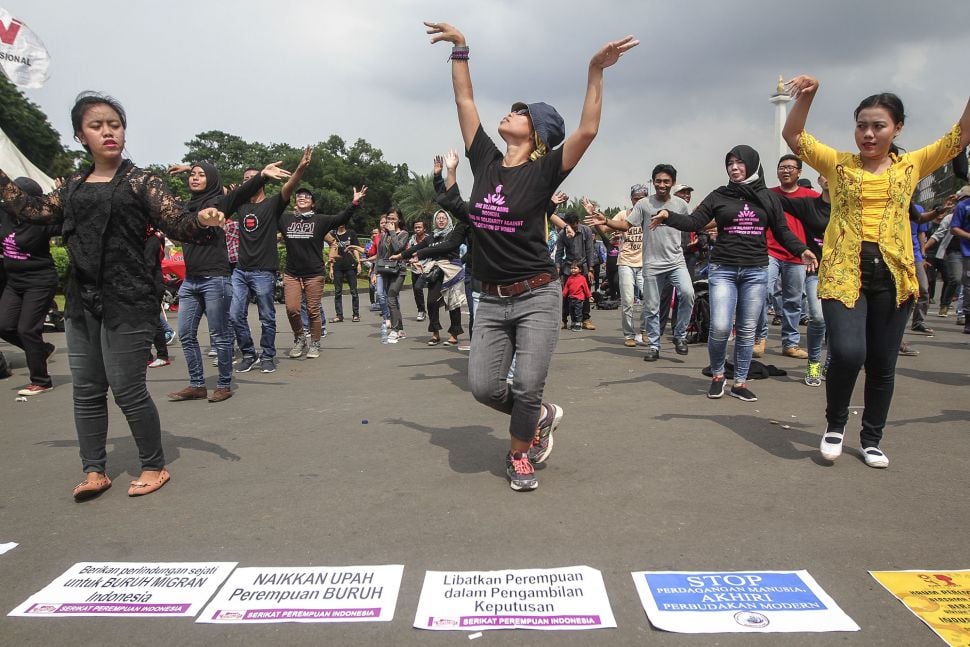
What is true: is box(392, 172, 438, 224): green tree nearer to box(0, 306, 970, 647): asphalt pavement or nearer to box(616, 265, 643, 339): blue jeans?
box(616, 265, 643, 339): blue jeans

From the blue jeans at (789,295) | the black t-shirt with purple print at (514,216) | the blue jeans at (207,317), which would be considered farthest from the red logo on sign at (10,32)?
the blue jeans at (789,295)

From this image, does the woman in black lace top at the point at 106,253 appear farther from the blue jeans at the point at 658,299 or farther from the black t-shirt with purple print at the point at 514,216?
the blue jeans at the point at 658,299

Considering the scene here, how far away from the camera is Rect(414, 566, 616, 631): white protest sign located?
2.48m

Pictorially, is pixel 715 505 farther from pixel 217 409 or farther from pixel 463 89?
pixel 217 409

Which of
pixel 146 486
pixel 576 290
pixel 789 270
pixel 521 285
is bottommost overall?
pixel 146 486

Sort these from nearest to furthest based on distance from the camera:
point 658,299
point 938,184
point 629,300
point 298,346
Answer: point 658,299 < point 298,346 < point 629,300 < point 938,184

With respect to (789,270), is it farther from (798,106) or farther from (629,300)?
(798,106)

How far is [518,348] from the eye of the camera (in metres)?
3.95

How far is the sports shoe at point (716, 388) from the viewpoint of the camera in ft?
20.5

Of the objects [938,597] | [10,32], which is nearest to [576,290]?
[938,597]

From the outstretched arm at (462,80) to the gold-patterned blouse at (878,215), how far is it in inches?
87.6

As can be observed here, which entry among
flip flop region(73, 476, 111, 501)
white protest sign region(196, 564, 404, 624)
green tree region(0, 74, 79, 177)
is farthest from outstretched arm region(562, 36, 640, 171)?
green tree region(0, 74, 79, 177)

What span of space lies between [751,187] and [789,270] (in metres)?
2.14

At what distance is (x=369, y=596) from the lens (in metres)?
2.70
